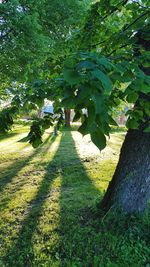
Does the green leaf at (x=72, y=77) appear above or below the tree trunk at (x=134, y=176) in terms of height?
above

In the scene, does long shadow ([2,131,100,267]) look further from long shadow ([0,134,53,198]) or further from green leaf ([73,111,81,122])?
green leaf ([73,111,81,122])

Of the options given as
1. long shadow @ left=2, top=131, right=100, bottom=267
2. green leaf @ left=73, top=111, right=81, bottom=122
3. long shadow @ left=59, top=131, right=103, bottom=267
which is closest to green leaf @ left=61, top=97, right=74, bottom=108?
green leaf @ left=73, top=111, right=81, bottom=122

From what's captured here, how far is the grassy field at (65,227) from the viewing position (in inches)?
113

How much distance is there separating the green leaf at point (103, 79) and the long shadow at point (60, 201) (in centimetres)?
241

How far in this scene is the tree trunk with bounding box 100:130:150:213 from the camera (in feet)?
11.0

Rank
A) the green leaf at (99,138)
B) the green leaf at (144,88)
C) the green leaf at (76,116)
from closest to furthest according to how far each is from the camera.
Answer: the green leaf at (99,138), the green leaf at (144,88), the green leaf at (76,116)

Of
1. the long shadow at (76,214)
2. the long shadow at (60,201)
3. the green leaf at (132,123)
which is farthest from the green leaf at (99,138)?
the long shadow at (60,201)

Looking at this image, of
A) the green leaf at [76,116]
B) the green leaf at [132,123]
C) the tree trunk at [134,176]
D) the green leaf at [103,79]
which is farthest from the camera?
the tree trunk at [134,176]

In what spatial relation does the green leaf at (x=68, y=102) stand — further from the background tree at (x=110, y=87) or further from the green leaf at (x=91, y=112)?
the green leaf at (x=91, y=112)

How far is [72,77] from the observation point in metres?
1.13

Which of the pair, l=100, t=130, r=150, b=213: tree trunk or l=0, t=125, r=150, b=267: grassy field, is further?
l=100, t=130, r=150, b=213: tree trunk

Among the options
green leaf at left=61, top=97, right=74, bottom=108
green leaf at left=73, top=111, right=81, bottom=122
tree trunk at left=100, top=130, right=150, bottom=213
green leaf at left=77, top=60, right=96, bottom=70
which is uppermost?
green leaf at left=77, top=60, right=96, bottom=70

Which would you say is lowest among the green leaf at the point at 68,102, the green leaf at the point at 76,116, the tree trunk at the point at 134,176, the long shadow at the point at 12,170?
the long shadow at the point at 12,170

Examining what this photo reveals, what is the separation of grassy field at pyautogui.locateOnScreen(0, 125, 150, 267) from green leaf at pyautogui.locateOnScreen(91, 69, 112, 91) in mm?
848
